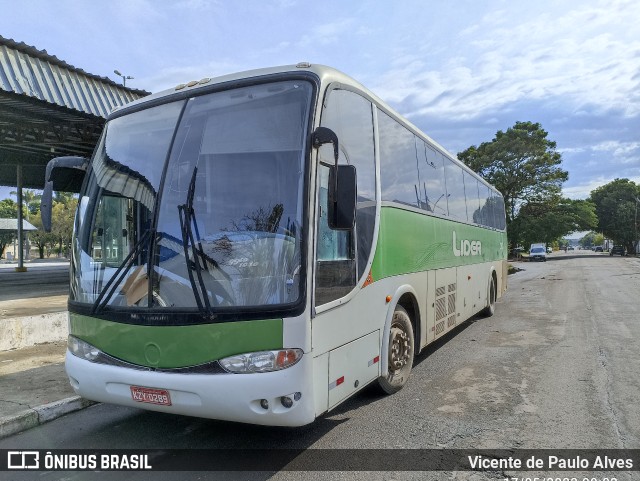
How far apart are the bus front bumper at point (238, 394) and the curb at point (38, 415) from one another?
1.80 meters

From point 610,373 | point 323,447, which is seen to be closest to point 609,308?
point 610,373

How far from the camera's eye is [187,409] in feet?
11.9

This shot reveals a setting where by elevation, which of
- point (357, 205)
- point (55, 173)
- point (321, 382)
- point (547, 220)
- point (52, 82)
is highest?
point (52, 82)

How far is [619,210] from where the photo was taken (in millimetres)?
77750

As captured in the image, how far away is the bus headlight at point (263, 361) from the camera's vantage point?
345 centimetres

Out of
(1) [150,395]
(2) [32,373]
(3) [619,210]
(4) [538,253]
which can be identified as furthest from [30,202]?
(3) [619,210]

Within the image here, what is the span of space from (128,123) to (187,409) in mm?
2661

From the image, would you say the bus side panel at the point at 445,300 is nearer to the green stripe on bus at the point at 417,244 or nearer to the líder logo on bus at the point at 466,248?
the green stripe on bus at the point at 417,244

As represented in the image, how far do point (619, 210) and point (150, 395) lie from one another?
88.8 meters

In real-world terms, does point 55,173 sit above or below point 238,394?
above

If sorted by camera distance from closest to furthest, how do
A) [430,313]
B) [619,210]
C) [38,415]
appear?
[38,415] < [430,313] < [619,210]

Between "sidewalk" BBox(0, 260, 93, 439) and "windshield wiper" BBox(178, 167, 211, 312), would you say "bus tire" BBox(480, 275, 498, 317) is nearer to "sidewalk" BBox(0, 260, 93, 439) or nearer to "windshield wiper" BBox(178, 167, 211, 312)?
"sidewalk" BBox(0, 260, 93, 439)

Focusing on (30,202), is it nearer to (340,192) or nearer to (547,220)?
(547,220)

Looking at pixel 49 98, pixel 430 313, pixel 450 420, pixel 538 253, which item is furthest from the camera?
pixel 538 253
